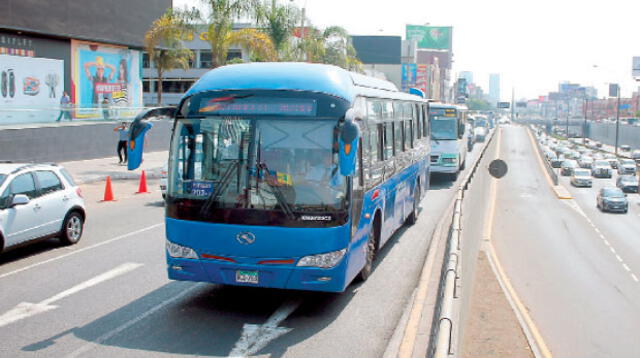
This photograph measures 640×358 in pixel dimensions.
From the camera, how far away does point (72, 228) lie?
13844 millimetres

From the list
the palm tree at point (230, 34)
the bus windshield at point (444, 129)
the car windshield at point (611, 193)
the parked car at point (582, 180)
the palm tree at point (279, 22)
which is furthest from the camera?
the parked car at point (582, 180)

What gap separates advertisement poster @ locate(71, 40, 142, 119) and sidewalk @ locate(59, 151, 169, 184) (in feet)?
7.91

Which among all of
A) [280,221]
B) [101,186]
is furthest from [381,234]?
[101,186]

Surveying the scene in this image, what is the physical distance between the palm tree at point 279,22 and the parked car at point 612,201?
26488mm

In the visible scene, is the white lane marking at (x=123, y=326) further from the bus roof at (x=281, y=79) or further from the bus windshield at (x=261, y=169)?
the bus roof at (x=281, y=79)

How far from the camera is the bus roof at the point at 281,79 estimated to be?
9195mm

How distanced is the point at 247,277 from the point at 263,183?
124 cm

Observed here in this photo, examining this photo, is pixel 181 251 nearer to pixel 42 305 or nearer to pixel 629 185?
pixel 42 305

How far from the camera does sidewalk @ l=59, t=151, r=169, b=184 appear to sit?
84.6 feet

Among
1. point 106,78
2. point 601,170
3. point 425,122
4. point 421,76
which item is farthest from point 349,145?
point 421,76

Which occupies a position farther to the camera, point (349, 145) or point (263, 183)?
point (263, 183)

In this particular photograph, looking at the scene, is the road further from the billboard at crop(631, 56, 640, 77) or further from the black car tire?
the billboard at crop(631, 56, 640, 77)

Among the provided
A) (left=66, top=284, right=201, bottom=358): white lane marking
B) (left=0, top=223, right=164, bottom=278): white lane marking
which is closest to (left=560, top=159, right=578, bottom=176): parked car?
(left=0, top=223, right=164, bottom=278): white lane marking

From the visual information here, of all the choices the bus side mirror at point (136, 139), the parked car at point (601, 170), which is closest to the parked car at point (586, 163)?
the parked car at point (601, 170)
